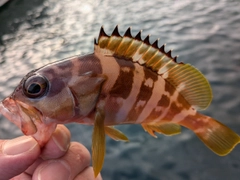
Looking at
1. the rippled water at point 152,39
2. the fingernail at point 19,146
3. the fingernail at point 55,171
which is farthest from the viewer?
the rippled water at point 152,39

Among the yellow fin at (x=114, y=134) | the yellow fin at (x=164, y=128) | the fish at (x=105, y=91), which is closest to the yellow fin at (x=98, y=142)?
the fish at (x=105, y=91)

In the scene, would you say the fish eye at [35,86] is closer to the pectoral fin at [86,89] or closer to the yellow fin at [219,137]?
the pectoral fin at [86,89]

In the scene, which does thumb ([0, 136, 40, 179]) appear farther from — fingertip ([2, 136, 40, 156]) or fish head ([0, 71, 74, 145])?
fish head ([0, 71, 74, 145])

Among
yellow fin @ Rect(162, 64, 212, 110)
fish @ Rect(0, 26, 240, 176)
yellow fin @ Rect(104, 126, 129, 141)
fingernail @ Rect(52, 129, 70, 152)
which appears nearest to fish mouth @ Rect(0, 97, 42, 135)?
fish @ Rect(0, 26, 240, 176)

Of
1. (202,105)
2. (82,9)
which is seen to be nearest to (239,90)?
(202,105)

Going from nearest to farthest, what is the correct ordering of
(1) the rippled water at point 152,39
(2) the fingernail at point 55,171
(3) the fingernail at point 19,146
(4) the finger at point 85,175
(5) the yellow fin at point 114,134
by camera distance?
(5) the yellow fin at point 114,134, (3) the fingernail at point 19,146, (2) the fingernail at point 55,171, (4) the finger at point 85,175, (1) the rippled water at point 152,39

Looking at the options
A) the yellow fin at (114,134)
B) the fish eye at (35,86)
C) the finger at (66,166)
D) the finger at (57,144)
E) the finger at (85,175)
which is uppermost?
the fish eye at (35,86)

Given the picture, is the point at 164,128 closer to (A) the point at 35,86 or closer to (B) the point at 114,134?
(B) the point at 114,134
